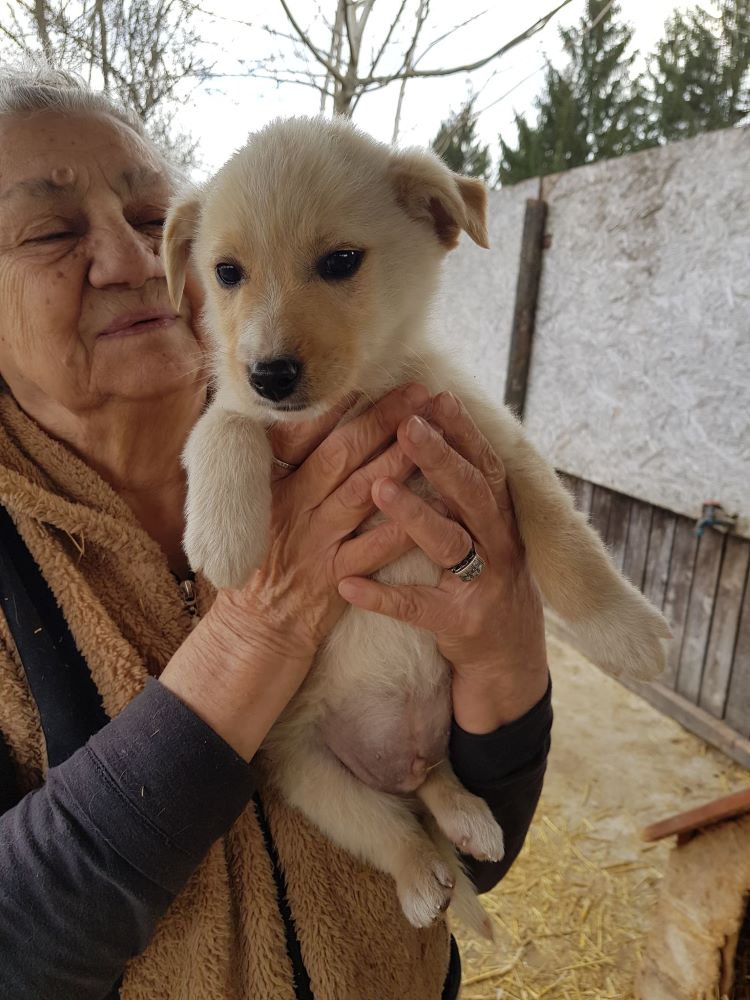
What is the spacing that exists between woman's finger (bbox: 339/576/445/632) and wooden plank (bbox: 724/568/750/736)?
281 centimetres

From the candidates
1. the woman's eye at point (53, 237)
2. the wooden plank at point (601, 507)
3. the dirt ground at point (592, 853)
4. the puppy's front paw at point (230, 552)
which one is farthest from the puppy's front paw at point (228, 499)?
the wooden plank at point (601, 507)

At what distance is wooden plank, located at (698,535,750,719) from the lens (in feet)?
11.8

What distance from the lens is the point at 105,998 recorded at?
4.00 feet

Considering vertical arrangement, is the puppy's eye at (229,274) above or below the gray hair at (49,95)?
below

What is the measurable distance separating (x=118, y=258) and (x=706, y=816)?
2.31 meters

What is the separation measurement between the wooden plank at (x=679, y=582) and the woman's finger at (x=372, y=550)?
2953mm

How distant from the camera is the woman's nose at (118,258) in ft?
4.73

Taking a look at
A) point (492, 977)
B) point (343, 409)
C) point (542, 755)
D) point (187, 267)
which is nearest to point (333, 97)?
point (187, 267)

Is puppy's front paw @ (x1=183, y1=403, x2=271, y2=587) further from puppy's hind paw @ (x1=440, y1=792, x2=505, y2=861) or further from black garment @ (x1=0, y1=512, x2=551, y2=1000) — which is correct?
puppy's hind paw @ (x1=440, y1=792, x2=505, y2=861)

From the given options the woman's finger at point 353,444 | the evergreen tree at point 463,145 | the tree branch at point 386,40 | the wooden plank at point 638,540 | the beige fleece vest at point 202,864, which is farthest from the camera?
the wooden plank at point 638,540

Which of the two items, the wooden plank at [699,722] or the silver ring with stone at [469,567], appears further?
the wooden plank at [699,722]

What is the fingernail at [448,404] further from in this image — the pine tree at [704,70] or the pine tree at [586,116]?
the pine tree at [586,116]

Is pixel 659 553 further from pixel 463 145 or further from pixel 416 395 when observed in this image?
pixel 416 395

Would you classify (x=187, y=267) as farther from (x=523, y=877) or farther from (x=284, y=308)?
(x=523, y=877)
